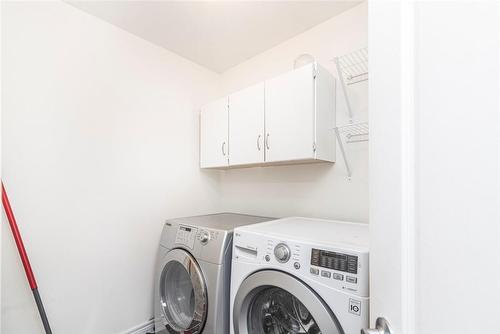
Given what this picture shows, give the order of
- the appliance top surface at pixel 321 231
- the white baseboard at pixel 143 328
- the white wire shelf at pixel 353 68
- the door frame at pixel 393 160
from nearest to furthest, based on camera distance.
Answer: the door frame at pixel 393 160, the appliance top surface at pixel 321 231, the white wire shelf at pixel 353 68, the white baseboard at pixel 143 328

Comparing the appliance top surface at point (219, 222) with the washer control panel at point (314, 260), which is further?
the appliance top surface at point (219, 222)

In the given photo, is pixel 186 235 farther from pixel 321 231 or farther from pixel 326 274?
pixel 326 274

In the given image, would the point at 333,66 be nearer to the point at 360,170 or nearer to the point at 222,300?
the point at 360,170

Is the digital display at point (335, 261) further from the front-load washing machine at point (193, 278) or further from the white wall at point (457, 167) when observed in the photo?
the front-load washing machine at point (193, 278)

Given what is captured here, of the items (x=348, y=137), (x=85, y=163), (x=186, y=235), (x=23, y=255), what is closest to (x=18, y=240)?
(x=23, y=255)

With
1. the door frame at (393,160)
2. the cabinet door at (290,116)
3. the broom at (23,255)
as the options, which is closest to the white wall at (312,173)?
the cabinet door at (290,116)

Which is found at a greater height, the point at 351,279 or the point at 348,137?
the point at 348,137

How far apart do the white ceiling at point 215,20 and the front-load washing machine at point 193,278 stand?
4.87ft

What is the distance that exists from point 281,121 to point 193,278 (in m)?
1.18

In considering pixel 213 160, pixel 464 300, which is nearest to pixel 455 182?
pixel 464 300

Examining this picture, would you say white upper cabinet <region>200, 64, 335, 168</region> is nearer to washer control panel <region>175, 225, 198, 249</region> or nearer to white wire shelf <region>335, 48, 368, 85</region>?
white wire shelf <region>335, 48, 368, 85</region>

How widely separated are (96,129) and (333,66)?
1769 millimetres

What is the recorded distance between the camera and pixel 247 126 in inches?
73.3

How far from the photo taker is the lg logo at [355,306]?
2.76ft
